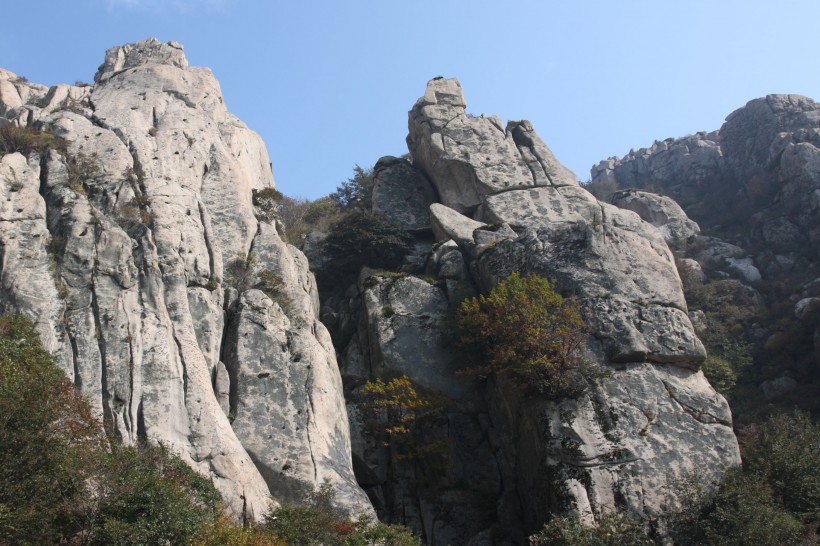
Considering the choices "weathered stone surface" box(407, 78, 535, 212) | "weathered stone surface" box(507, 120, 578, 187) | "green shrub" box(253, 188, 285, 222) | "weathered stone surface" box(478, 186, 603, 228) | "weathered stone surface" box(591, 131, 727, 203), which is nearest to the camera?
"green shrub" box(253, 188, 285, 222)

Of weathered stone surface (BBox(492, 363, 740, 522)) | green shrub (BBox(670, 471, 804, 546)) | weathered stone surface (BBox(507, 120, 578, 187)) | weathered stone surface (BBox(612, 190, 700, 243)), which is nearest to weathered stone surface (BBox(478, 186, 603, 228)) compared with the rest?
weathered stone surface (BBox(507, 120, 578, 187))

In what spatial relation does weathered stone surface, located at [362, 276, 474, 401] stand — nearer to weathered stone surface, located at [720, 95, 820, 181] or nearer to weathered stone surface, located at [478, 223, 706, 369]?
weathered stone surface, located at [478, 223, 706, 369]

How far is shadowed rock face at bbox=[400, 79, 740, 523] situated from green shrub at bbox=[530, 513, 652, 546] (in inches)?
69.0

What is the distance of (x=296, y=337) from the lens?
27312 mm

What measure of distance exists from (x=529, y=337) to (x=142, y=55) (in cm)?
2880

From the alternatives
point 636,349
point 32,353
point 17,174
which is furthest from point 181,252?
point 636,349

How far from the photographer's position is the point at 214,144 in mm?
34969

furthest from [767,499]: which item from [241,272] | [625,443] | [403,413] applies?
[241,272]

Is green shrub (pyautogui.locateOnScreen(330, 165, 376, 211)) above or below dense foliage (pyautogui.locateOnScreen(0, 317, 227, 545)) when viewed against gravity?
above

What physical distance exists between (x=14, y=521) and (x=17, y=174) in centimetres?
1534

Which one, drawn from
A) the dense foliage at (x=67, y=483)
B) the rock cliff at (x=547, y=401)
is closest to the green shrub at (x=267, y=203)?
the rock cliff at (x=547, y=401)

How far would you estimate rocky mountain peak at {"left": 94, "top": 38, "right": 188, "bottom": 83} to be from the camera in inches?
1649

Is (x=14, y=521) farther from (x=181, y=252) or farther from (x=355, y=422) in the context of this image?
(x=355, y=422)

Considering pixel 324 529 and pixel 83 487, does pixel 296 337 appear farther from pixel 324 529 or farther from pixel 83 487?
pixel 83 487
